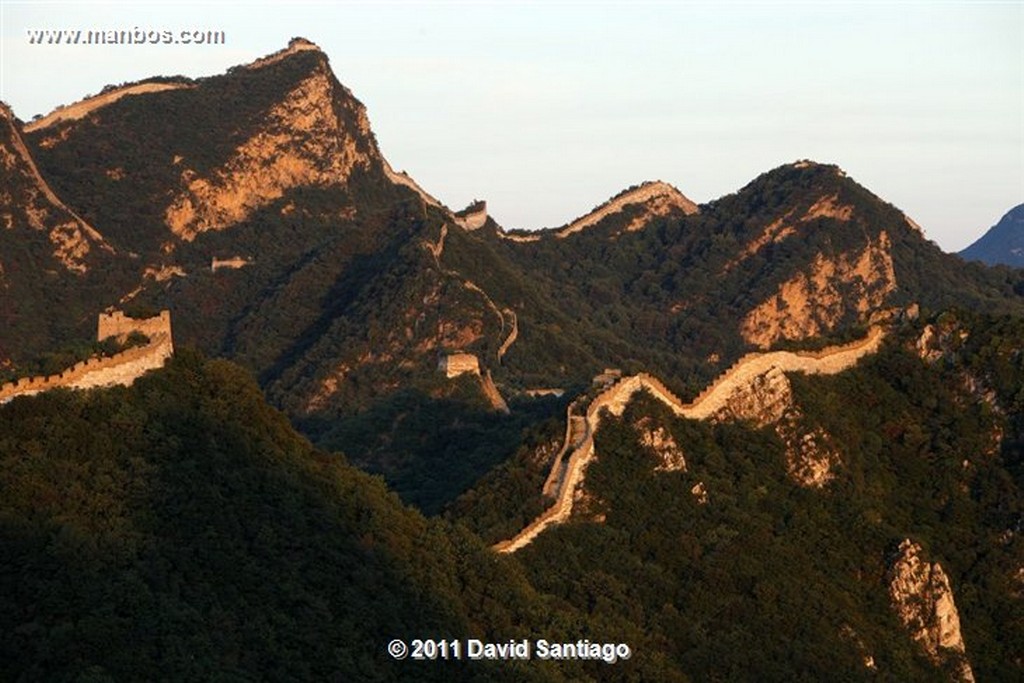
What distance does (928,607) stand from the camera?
8231cm

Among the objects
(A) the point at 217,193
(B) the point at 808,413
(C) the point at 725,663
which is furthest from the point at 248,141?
(C) the point at 725,663

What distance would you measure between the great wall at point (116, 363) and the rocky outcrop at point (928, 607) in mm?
21740

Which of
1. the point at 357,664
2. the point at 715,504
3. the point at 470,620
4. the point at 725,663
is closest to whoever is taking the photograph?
the point at 357,664

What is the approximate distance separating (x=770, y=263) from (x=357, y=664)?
113707 mm

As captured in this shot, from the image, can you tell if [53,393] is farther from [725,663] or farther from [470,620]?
[725,663]

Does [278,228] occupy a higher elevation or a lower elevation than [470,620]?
higher

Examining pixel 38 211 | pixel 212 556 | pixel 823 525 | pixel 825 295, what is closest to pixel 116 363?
pixel 212 556

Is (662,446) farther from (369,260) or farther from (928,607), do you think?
(369,260)

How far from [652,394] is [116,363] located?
69.5 ft

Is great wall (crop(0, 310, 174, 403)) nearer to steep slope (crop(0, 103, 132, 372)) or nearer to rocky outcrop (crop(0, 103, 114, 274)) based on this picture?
steep slope (crop(0, 103, 132, 372))

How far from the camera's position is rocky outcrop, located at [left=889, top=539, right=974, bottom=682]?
81.4 meters

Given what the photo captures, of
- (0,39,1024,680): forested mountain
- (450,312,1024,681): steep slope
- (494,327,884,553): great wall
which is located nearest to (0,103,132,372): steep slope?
(0,39,1024,680): forested mountain

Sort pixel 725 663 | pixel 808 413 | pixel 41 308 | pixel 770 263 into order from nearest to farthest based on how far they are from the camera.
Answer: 1. pixel 725 663
2. pixel 808 413
3. pixel 41 308
4. pixel 770 263

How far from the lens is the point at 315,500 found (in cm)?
→ 7194
